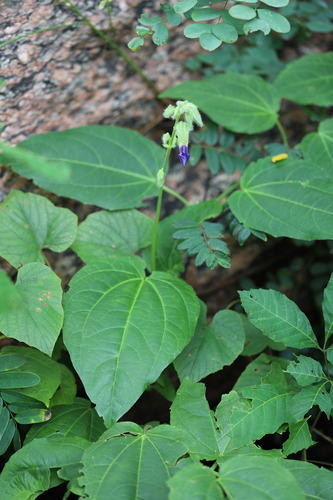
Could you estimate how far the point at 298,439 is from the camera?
1.67 metres

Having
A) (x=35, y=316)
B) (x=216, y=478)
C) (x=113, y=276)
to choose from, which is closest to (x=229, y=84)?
(x=113, y=276)

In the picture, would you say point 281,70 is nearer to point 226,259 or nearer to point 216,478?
point 226,259

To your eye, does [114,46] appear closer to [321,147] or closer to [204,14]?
[204,14]

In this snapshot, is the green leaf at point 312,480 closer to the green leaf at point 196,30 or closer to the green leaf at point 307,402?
the green leaf at point 307,402

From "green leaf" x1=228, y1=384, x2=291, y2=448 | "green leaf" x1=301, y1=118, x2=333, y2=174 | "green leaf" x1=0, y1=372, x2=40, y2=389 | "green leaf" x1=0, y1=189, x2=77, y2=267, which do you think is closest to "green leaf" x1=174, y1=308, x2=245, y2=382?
"green leaf" x1=228, y1=384, x2=291, y2=448

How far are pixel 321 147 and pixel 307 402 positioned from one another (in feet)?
4.68

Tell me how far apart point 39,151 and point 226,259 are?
3.63 ft

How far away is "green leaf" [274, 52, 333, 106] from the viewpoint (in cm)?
277

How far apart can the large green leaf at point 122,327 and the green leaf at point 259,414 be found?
0.32 metres

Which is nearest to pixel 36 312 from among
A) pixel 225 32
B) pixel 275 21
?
pixel 225 32

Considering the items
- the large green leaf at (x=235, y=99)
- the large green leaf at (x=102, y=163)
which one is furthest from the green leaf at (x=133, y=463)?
the large green leaf at (x=235, y=99)

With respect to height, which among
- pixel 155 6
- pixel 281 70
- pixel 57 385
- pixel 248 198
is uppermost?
pixel 155 6

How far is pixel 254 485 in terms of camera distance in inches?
50.9

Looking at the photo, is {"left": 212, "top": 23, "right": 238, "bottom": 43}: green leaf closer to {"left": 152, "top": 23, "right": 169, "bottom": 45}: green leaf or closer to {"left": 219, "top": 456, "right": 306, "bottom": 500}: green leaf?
{"left": 152, "top": 23, "right": 169, "bottom": 45}: green leaf
